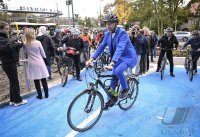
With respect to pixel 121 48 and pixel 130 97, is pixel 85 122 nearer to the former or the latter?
pixel 130 97

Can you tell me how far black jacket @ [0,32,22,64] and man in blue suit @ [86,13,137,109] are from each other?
6.39 ft

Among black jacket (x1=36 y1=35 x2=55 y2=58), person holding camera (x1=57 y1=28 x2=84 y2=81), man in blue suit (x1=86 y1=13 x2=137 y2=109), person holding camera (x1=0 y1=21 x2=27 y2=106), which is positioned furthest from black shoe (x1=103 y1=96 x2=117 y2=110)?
person holding camera (x1=57 y1=28 x2=84 y2=81)

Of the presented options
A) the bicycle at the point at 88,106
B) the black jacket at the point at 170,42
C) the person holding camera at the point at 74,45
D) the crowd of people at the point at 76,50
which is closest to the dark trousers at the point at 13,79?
the crowd of people at the point at 76,50

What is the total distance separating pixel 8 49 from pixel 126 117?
2.95m

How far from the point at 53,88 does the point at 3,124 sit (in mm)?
3122

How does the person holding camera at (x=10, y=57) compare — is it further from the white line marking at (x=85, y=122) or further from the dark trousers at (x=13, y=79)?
the white line marking at (x=85, y=122)

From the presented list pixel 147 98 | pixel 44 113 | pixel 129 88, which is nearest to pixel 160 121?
pixel 129 88

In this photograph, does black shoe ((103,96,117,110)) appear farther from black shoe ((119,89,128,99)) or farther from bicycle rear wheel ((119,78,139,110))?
bicycle rear wheel ((119,78,139,110))

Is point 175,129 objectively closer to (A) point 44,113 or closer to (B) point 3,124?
(A) point 44,113

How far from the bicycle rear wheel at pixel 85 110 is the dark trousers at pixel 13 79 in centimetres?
217

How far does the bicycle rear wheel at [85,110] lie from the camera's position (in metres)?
4.88

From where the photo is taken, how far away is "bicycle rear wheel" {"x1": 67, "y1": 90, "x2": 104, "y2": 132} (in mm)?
4879

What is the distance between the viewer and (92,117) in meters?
5.48

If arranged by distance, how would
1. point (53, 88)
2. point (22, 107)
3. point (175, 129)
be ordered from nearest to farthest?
point (175, 129)
point (22, 107)
point (53, 88)
